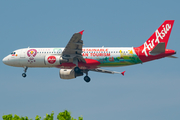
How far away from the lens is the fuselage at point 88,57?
261 ft

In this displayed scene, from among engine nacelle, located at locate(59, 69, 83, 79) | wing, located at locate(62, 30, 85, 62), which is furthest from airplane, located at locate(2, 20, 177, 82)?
engine nacelle, located at locate(59, 69, 83, 79)

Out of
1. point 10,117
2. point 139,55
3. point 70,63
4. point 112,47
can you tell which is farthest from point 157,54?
point 10,117

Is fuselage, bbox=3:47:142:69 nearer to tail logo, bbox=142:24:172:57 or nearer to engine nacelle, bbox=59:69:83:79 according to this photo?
engine nacelle, bbox=59:69:83:79

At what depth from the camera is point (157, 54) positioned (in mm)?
78062

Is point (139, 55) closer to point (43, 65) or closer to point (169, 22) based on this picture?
point (169, 22)

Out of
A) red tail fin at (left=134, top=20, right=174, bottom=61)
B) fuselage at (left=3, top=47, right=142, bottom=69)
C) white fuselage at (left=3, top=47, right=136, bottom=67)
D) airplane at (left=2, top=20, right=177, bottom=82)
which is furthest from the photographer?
red tail fin at (left=134, top=20, right=174, bottom=61)

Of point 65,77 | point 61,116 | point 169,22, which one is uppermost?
point 169,22

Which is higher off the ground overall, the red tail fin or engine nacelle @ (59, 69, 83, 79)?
the red tail fin

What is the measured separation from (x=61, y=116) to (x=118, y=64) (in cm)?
2323

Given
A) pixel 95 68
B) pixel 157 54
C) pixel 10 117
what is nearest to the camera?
pixel 10 117

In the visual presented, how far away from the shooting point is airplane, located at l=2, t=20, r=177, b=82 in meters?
79.0

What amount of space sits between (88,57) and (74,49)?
10.0 ft

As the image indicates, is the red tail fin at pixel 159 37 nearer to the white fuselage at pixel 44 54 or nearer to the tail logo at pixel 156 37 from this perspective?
the tail logo at pixel 156 37

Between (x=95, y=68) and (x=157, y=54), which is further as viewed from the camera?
(x=95, y=68)
